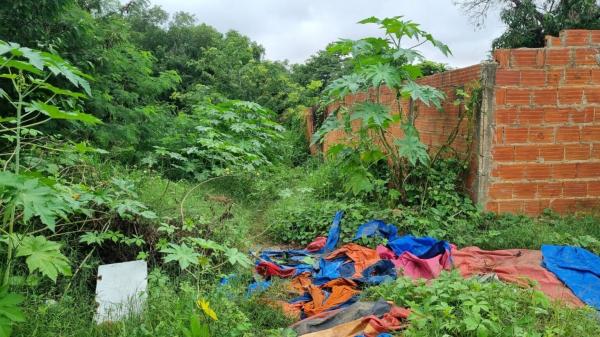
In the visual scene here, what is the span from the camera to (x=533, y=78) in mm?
4402

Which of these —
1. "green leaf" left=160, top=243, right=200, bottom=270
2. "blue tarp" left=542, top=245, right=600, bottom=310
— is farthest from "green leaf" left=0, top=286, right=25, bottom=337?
"blue tarp" left=542, top=245, right=600, bottom=310

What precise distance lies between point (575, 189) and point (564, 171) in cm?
23

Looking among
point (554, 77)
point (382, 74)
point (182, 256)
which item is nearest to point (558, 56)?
point (554, 77)

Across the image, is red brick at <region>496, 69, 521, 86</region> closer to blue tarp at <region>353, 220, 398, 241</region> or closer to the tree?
blue tarp at <region>353, 220, 398, 241</region>

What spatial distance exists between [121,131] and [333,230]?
3.47 meters

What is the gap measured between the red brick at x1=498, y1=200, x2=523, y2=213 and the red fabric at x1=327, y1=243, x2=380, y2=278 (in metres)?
1.61

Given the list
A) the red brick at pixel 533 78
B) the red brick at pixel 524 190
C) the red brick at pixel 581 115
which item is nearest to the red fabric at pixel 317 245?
the red brick at pixel 524 190

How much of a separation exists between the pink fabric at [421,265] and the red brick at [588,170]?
2050 millimetres

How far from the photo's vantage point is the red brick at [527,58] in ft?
14.4

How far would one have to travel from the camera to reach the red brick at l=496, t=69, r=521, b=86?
4383 millimetres

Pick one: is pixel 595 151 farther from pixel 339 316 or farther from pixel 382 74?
pixel 339 316

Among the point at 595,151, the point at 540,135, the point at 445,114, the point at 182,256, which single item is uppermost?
the point at 445,114

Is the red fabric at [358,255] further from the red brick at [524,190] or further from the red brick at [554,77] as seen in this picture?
the red brick at [554,77]

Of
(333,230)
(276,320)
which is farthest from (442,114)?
(276,320)
